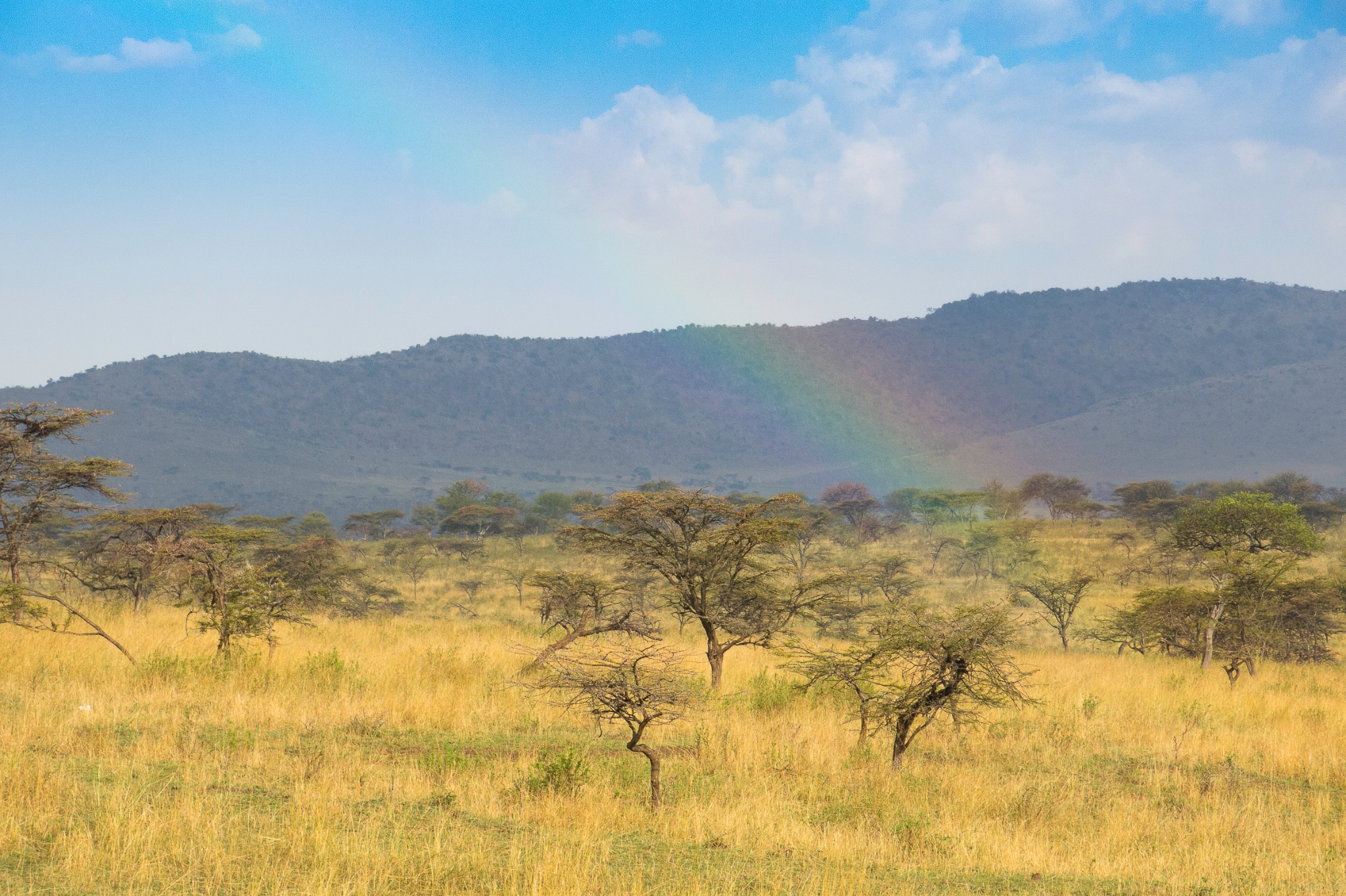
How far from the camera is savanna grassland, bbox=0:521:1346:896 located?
5480 millimetres

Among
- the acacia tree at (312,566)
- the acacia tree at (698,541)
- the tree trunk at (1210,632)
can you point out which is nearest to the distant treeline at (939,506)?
the acacia tree at (312,566)

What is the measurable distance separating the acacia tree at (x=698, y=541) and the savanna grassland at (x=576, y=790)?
1.30 m

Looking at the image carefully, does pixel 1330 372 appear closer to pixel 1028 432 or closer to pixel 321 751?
pixel 1028 432

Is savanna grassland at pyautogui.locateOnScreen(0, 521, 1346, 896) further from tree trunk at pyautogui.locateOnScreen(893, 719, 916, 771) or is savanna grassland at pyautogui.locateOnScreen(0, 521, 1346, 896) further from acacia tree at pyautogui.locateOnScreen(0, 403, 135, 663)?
Answer: acacia tree at pyautogui.locateOnScreen(0, 403, 135, 663)

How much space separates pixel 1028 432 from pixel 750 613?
193m

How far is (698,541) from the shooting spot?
15.3 m

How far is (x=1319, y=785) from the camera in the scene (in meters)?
10.1

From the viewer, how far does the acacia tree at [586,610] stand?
14.1 metres

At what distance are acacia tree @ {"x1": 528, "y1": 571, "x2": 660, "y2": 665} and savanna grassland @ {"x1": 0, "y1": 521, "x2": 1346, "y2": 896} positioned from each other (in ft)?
5.32

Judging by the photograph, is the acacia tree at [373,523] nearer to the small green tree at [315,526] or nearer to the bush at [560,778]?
the small green tree at [315,526]

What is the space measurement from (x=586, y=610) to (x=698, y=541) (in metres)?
4.52

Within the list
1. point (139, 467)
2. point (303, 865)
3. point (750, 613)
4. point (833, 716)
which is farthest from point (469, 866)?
point (139, 467)

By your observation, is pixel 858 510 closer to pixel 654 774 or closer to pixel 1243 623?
pixel 1243 623

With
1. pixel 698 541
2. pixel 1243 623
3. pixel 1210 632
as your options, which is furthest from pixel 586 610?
pixel 1243 623
